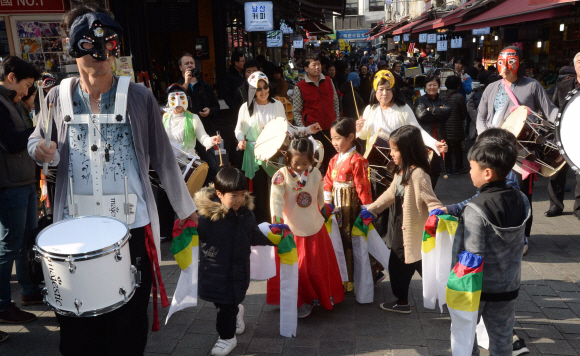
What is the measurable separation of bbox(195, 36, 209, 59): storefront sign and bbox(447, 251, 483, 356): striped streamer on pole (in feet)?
33.4

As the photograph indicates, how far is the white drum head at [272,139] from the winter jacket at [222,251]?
4.30 ft

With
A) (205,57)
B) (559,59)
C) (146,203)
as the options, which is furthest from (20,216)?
(559,59)

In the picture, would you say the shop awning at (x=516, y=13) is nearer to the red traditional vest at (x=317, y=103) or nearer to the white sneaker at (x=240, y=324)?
the red traditional vest at (x=317, y=103)

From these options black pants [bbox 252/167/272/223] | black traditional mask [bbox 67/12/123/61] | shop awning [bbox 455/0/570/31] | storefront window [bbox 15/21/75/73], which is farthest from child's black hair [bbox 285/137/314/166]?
shop awning [bbox 455/0/570/31]

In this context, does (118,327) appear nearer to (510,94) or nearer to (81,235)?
(81,235)

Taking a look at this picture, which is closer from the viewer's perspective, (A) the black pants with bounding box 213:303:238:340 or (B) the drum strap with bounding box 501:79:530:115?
(A) the black pants with bounding box 213:303:238:340

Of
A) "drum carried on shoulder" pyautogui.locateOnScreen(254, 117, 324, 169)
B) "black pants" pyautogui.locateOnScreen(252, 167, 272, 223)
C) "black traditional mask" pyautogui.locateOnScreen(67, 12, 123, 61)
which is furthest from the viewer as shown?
"black pants" pyautogui.locateOnScreen(252, 167, 272, 223)

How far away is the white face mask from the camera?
542cm

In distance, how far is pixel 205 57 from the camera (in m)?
11.9

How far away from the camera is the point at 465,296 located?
2.65m

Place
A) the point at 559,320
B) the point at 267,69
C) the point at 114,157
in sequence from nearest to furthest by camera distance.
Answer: the point at 114,157
the point at 559,320
the point at 267,69

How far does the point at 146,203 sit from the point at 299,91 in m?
4.00

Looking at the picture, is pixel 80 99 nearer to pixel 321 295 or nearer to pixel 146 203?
pixel 146 203

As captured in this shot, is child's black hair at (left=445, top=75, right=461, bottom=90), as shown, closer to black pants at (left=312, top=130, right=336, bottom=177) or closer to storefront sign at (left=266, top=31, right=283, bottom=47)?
black pants at (left=312, top=130, right=336, bottom=177)
